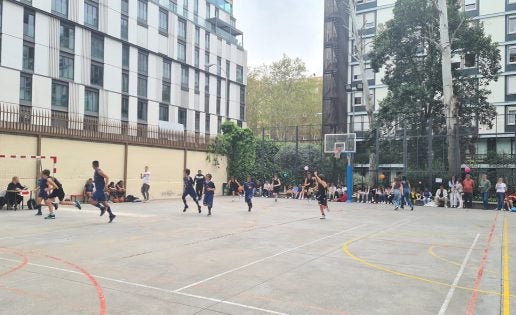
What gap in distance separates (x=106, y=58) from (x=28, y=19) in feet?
28.7

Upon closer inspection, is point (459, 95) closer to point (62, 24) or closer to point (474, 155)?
point (474, 155)

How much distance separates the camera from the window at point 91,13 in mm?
46625

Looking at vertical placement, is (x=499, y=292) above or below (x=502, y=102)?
below

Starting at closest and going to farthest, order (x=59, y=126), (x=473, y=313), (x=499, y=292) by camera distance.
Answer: (x=473, y=313), (x=499, y=292), (x=59, y=126)

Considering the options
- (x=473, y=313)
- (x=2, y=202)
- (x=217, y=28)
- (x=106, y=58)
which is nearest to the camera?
(x=473, y=313)

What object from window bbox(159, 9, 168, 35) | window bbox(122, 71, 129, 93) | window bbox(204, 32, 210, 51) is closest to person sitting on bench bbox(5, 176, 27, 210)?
window bbox(122, 71, 129, 93)

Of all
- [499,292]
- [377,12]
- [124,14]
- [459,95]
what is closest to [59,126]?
[499,292]

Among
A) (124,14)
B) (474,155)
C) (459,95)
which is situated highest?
(124,14)

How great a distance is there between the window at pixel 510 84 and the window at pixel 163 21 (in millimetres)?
38829

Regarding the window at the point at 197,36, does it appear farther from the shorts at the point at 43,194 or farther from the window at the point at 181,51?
the shorts at the point at 43,194

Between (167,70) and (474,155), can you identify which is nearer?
(474,155)

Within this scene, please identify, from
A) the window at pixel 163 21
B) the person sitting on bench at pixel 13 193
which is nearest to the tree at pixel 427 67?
the person sitting on bench at pixel 13 193

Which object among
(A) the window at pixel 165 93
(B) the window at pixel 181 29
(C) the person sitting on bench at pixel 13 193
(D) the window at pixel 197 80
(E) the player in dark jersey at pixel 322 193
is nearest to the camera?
(E) the player in dark jersey at pixel 322 193

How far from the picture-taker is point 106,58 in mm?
48844
